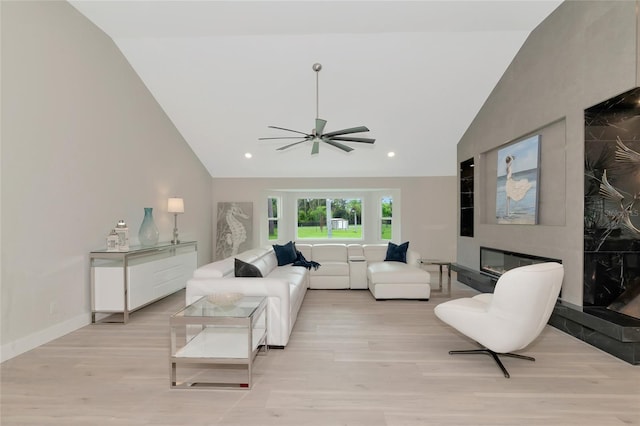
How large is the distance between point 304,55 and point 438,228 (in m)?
5.02

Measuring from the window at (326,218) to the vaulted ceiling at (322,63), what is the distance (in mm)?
2349

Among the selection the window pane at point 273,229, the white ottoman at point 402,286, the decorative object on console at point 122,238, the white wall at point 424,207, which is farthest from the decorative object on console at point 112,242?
the window pane at point 273,229

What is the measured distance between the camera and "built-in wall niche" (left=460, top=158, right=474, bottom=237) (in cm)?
622

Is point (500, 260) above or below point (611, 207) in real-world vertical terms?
below

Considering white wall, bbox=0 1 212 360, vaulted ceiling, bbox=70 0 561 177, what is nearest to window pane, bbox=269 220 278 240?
vaulted ceiling, bbox=70 0 561 177

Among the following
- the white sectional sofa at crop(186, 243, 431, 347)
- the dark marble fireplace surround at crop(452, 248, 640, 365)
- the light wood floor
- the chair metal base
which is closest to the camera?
the light wood floor

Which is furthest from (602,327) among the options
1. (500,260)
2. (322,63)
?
(322,63)

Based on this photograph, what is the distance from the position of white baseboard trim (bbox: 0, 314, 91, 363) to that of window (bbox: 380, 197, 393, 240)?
265 inches

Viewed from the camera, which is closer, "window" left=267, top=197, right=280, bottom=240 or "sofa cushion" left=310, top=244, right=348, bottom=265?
"sofa cushion" left=310, top=244, right=348, bottom=265

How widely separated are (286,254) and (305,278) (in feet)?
2.20

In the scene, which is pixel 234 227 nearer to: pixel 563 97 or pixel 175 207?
pixel 175 207

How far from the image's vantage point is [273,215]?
8898mm

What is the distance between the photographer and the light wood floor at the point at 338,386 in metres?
2.15

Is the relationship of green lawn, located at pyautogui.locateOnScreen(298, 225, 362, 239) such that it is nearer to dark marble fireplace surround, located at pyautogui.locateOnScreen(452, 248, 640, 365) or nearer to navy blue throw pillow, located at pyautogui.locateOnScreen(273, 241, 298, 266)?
navy blue throw pillow, located at pyautogui.locateOnScreen(273, 241, 298, 266)
